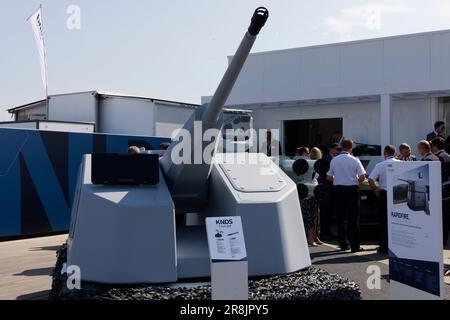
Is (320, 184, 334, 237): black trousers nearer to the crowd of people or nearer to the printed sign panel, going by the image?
the crowd of people

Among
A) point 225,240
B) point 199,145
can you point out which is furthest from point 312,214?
point 225,240

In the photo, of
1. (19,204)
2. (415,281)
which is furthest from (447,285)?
(19,204)

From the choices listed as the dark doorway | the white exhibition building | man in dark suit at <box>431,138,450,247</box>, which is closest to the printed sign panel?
man in dark suit at <box>431,138,450,247</box>

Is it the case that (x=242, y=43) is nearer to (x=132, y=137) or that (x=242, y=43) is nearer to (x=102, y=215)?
(x=102, y=215)

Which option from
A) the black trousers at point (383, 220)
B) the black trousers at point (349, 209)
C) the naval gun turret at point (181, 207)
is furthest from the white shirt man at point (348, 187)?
the naval gun turret at point (181, 207)

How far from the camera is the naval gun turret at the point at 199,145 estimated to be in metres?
4.17

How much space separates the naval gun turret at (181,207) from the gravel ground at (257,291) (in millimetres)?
188

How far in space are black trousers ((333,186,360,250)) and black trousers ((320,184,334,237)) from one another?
768 millimetres

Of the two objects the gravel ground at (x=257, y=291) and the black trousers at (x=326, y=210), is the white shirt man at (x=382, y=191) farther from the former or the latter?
the gravel ground at (x=257, y=291)

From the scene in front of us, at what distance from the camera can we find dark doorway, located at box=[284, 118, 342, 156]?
65.5 feet

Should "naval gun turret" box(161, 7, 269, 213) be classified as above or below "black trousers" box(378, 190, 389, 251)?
above

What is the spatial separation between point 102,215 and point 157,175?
0.71 meters

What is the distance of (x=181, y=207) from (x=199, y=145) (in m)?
0.75

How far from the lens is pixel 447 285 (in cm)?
641
